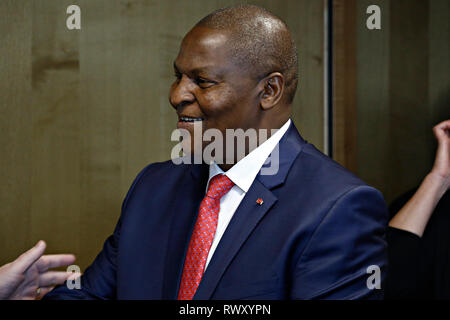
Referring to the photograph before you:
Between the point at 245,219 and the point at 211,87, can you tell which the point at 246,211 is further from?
the point at 211,87

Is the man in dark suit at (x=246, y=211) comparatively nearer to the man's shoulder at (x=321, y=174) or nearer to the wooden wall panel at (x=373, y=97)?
the man's shoulder at (x=321, y=174)

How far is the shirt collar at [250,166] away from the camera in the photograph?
3.67 ft

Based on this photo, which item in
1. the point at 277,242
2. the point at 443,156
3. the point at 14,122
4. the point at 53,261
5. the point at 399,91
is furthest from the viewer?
the point at 399,91

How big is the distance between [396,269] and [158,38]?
112 cm

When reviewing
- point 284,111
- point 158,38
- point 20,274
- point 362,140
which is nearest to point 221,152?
point 284,111

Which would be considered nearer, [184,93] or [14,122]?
[184,93]

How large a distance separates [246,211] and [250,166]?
0.12 metres

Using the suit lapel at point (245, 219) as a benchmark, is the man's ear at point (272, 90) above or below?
above

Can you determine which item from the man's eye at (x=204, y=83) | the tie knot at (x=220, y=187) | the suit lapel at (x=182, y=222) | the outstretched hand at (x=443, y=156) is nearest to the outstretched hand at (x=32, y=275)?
the suit lapel at (x=182, y=222)

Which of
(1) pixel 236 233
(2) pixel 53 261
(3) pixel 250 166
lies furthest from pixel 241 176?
(2) pixel 53 261

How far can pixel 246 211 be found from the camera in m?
1.06

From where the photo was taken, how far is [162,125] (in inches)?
68.2

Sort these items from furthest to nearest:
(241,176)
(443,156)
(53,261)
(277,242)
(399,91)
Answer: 1. (399,91)
2. (443,156)
3. (53,261)
4. (241,176)
5. (277,242)

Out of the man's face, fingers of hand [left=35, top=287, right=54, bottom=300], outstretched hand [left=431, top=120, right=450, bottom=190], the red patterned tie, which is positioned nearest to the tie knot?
the red patterned tie
